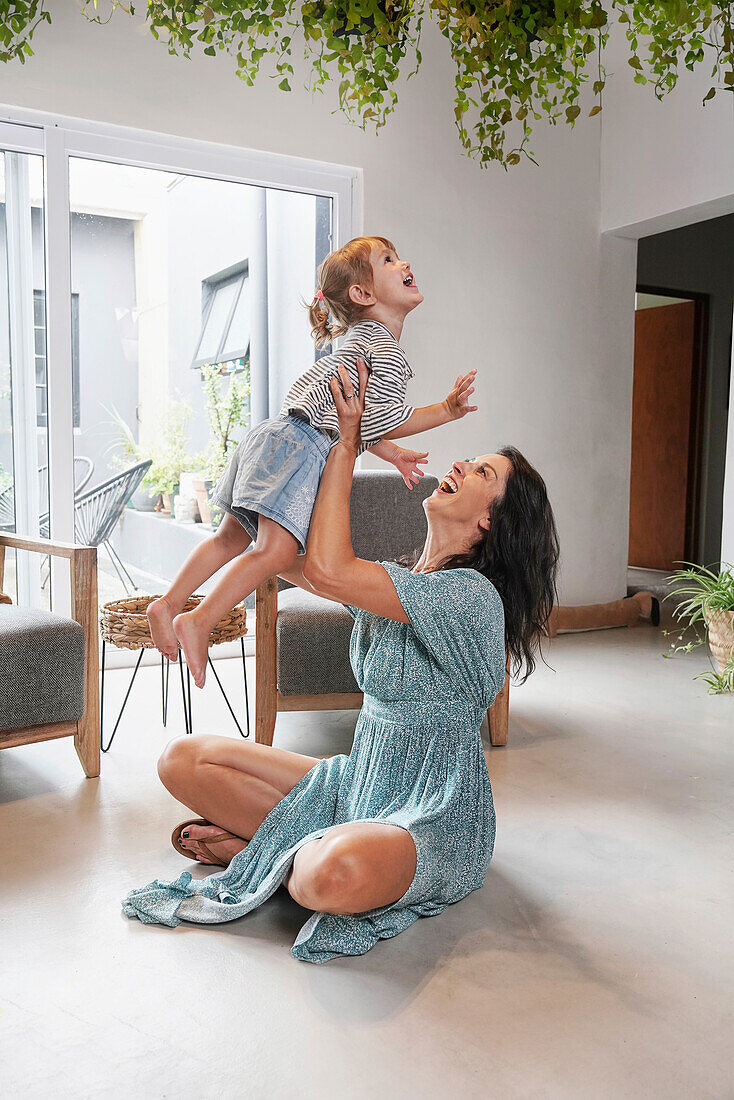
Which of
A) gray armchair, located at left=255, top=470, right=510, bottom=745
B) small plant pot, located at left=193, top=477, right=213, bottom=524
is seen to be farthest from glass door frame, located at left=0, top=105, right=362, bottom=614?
gray armchair, located at left=255, top=470, right=510, bottom=745

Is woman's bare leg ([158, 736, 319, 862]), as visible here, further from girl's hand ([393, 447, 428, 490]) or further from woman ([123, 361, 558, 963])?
girl's hand ([393, 447, 428, 490])

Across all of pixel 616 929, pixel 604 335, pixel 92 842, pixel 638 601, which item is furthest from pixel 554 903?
pixel 604 335

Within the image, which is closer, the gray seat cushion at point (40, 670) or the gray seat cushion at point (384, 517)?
the gray seat cushion at point (40, 670)

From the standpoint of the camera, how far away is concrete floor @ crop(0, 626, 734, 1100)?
4.25ft

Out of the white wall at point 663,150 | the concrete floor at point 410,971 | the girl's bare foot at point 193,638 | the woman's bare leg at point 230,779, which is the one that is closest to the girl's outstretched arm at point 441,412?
the girl's bare foot at point 193,638

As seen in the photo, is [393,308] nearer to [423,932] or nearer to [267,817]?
[267,817]

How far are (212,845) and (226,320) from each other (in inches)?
111

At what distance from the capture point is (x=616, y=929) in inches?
68.9

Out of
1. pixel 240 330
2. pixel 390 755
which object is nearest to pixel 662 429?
pixel 240 330

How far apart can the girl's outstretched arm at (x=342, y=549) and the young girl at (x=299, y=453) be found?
52 mm

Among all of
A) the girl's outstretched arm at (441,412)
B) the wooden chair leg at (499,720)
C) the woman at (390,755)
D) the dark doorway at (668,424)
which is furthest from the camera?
the dark doorway at (668,424)

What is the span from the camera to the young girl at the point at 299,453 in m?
1.81

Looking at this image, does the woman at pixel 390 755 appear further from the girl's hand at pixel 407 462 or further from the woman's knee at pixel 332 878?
the girl's hand at pixel 407 462

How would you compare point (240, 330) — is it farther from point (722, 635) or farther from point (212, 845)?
point (212, 845)
